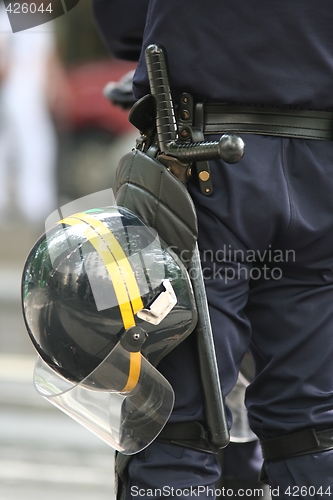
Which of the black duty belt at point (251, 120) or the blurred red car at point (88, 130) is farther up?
the black duty belt at point (251, 120)

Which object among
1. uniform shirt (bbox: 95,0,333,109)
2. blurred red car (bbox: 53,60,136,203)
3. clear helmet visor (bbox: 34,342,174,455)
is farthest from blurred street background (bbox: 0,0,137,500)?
uniform shirt (bbox: 95,0,333,109)

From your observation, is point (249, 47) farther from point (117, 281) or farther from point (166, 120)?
point (117, 281)

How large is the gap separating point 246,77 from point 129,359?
1.69 ft

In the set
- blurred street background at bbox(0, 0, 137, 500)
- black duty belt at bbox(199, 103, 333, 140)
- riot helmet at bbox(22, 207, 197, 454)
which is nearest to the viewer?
riot helmet at bbox(22, 207, 197, 454)

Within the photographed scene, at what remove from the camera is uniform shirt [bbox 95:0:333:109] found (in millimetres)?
1272

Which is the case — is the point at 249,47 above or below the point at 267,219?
above

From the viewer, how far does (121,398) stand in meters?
1.31

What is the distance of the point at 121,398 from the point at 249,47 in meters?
0.64

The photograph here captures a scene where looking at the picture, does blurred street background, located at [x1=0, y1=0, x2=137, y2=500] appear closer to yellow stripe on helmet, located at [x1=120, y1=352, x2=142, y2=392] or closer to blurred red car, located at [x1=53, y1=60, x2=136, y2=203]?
blurred red car, located at [x1=53, y1=60, x2=136, y2=203]

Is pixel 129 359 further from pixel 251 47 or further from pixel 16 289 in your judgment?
pixel 16 289

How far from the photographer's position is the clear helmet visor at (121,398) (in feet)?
4.04

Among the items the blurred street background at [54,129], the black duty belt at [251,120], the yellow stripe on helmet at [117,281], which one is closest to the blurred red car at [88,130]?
the blurred street background at [54,129]

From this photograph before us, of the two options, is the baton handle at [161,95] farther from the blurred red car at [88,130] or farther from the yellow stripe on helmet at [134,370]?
the blurred red car at [88,130]

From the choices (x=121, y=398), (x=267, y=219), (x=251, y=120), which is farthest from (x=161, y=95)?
(x=121, y=398)
